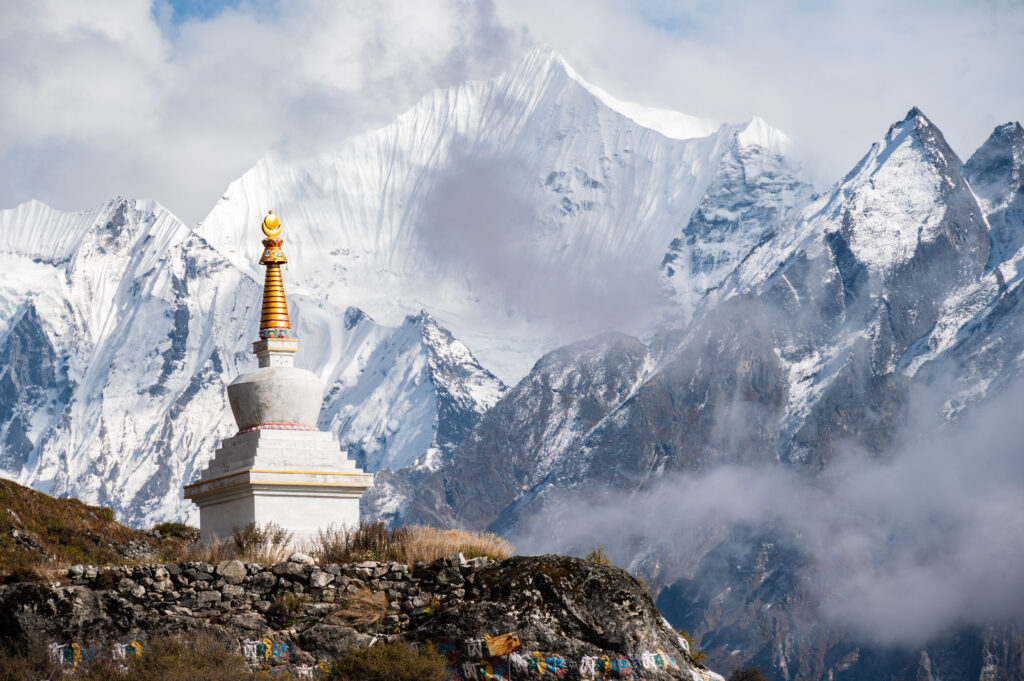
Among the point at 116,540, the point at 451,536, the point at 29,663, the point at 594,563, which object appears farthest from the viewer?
the point at 116,540

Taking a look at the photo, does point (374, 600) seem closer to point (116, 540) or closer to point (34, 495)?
point (116, 540)

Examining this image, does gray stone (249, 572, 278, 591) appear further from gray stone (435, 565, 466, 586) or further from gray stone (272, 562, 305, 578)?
gray stone (435, 565, 466, 586)

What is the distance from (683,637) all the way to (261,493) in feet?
35.1

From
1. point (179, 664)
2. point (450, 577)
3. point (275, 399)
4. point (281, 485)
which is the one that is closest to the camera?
point (179, 664)

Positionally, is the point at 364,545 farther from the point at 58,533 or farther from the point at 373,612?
the point at 58,533

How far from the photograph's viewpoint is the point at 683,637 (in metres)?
27.9

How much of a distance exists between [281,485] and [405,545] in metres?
6.48

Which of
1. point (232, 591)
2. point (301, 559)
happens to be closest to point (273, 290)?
point (301, 559)

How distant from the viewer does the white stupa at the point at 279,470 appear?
3431 centimetres

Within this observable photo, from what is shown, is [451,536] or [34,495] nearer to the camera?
[451,536]

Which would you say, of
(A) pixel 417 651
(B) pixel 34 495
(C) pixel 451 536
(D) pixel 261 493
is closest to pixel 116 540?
(B) pixel 34 495

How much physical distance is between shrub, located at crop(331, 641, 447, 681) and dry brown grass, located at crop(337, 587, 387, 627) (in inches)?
32.2

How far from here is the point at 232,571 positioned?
27.1 m

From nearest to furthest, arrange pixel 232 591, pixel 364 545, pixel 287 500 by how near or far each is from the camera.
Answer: pixel 232 591
pixel 364 545
pixel 287 500
